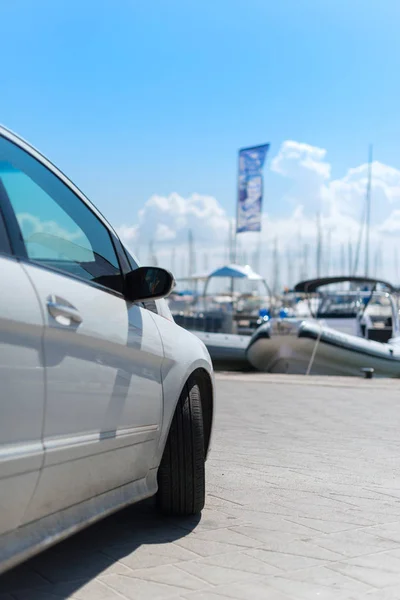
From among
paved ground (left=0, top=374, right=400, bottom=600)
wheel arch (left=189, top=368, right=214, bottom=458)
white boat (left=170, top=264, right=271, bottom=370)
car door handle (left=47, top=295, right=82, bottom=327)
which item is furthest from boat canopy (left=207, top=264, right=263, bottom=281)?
car door handle (left=47, top=295, right=82, bottom=327)

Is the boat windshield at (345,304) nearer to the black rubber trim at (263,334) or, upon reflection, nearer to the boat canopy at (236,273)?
the black rubber trim at (263,334)

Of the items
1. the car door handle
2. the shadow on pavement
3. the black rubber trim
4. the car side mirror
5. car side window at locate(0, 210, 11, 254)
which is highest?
car side window at locate(0, 210, 11, 254)

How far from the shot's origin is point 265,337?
2058cm

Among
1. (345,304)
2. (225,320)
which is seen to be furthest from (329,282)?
(225,320)

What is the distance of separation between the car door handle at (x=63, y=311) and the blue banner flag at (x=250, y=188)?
3168 cm

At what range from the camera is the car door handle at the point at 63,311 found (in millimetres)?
2635

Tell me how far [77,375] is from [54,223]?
0.65 m

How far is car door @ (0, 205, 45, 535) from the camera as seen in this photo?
230 cm

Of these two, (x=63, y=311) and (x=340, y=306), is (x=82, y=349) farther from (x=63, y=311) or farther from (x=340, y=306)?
(x=340, y=306)

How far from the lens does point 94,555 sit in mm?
3371

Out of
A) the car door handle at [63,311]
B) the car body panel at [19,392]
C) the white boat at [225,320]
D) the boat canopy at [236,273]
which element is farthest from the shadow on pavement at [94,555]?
the boat canopy at [236,273]

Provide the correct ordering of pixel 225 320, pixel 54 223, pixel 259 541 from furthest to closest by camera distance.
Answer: pixel 225 320 → pixel 259 541 → pixel 54 223

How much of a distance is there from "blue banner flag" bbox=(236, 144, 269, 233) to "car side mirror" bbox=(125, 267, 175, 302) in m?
30.9

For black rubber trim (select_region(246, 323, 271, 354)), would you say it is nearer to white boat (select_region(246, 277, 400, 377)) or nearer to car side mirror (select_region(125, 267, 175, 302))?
white boat (select_region(246, 277, 400, 377))
